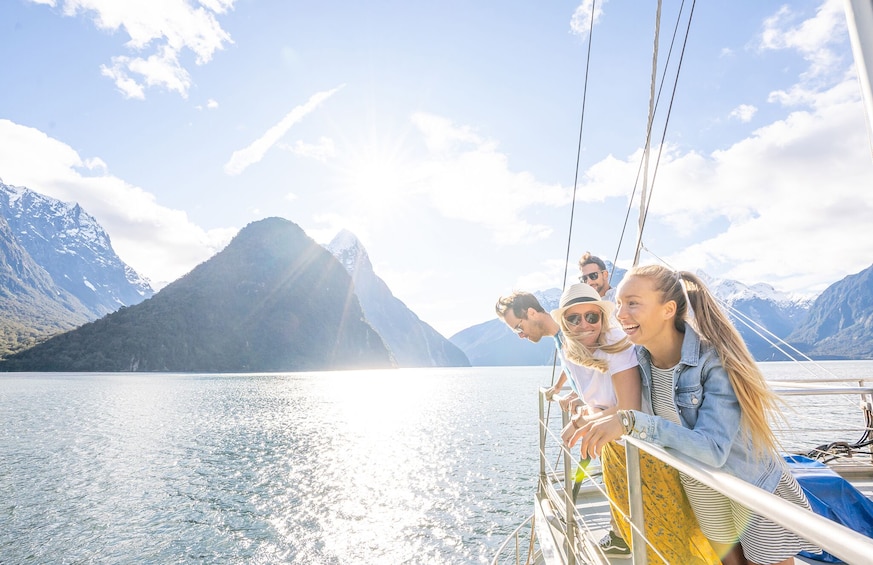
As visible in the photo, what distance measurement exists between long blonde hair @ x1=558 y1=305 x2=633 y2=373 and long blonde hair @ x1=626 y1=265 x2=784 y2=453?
393mm

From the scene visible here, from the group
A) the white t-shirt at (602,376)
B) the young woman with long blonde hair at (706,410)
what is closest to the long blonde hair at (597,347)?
the white t-shirt at (602,376)

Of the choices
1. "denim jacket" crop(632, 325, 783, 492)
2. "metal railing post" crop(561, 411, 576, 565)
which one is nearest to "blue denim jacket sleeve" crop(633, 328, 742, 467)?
"denim jacket" crop(632, 325, 783, 492)

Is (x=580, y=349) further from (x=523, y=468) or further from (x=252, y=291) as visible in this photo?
(x=252, y=291)

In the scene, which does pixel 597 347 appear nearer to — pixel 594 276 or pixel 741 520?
pixel 741 520

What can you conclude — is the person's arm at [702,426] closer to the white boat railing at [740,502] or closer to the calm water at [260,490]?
the white boat railing at [740,502]

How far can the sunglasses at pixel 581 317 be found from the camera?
2586mm

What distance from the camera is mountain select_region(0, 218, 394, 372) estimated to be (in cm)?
13125

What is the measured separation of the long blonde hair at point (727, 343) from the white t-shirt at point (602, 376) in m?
0.37

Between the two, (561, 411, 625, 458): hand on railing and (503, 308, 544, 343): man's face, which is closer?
(561, 411, 625, 458): hand on railing

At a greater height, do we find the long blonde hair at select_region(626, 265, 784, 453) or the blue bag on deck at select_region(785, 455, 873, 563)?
the long blonde hair at select_region(626, 265, 784, 453)

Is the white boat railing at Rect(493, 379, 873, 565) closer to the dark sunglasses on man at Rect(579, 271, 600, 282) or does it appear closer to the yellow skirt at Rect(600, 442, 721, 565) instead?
the yellow skirt at Rect(600, 442, 721, 565)

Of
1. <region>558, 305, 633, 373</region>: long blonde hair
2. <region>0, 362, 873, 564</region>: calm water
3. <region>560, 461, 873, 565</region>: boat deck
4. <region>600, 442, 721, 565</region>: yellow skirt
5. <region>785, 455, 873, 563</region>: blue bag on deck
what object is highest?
<region>558, 305, 633, 373</region>: long blonde hair

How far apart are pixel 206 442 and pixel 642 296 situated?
30939 millimetres

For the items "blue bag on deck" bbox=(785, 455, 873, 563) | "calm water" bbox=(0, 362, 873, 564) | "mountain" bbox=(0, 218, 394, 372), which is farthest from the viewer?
"mountain" bbox=(0, 218, 394, 372)
